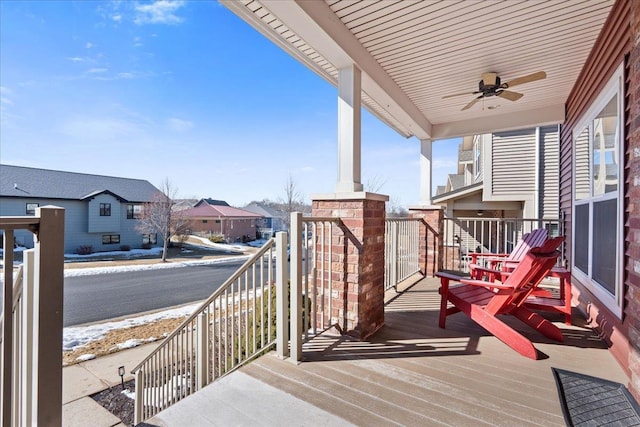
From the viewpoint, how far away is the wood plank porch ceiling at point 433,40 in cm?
247

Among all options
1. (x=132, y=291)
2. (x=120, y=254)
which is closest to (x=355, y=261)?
(x=132, y=291)

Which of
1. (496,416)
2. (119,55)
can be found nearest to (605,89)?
(496,416)

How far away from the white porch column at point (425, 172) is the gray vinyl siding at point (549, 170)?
4999 mm

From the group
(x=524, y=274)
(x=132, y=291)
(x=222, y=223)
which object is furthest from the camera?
(x=222, y=223)

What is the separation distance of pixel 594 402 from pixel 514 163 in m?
8.53

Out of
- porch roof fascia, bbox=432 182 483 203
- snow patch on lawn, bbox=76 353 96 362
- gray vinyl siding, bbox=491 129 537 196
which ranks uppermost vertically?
gray vinyl siding, bbox=491 129 537 196

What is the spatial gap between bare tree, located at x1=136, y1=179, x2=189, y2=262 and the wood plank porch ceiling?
17823 mm

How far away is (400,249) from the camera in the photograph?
4395 mm

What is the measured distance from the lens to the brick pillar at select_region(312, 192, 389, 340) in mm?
2652

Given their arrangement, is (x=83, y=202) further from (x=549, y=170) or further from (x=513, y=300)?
(x=549, y=170)

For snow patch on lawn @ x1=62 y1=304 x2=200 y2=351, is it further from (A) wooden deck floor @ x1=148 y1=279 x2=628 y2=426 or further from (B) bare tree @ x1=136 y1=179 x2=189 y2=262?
(B) bare tree @ x1=136 y1=179 x2=189 y2=262

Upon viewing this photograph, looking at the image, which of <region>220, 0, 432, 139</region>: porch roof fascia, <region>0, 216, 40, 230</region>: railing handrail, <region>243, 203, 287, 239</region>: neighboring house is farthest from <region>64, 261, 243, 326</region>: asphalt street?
<region>243, 203, 287, 239</region>: neighboring house

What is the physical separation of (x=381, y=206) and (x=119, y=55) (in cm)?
1280

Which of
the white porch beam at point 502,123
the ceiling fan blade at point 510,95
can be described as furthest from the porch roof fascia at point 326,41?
the white porch beam at point 502,123
